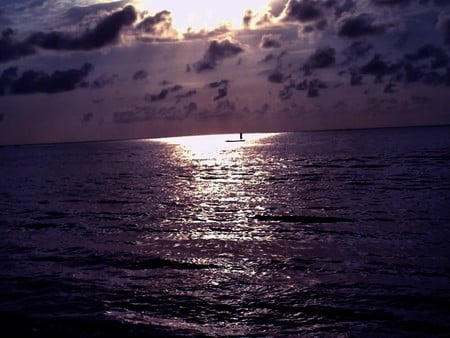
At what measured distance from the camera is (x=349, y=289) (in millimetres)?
15711

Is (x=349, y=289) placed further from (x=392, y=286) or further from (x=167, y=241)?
(x=167, y=241)

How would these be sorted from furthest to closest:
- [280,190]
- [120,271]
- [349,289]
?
[280,190]
[120,271]
[349,289]

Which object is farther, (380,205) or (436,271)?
(380,205)

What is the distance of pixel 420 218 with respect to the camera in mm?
28984

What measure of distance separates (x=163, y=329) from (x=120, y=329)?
123 centimetres

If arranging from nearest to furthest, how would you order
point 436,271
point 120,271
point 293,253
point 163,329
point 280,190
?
point 163,329 < point 436,271 < point 120,271 < point 293,253 < point 280,190

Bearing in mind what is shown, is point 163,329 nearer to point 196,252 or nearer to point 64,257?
point 196,252

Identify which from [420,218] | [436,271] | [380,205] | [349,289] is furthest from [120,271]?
[380,205]

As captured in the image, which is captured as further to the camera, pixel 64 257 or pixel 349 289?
pixel 64 257

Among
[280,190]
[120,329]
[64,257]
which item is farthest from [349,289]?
[280,190]

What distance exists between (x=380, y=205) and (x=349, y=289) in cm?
2109

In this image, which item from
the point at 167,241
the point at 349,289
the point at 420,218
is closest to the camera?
the point at 349,289

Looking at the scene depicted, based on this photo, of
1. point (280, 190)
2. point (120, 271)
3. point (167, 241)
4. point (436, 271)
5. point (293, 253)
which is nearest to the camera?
point (436, 271)

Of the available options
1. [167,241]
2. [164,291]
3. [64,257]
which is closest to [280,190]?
[167,241]
